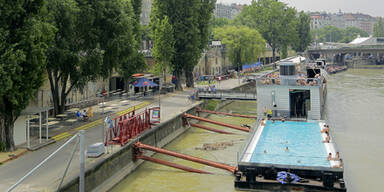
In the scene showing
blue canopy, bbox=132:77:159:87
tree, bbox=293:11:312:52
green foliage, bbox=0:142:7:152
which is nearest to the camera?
green foliage, bbox=0:142:7:152

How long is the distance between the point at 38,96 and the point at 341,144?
23599mm

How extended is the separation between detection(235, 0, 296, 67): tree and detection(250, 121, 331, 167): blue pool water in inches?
3176

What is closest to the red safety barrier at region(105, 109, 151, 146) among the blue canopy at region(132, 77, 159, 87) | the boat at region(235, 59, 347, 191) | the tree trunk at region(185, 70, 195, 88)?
the boat at region(235, 59, 347, 191)

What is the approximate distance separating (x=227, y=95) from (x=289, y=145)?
20913 mm

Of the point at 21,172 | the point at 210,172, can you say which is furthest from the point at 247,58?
the point at 21,172

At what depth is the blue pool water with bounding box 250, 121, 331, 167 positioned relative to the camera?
72.2ft

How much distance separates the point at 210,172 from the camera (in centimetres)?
2580

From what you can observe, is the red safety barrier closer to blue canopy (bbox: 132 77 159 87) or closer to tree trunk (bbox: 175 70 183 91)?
blue canopy (bbox: 132 77 159 87)

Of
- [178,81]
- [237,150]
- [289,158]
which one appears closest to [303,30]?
[178,81]

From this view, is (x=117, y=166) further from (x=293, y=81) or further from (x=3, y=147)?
(x=293, y=81)

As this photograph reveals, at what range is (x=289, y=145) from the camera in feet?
84.2

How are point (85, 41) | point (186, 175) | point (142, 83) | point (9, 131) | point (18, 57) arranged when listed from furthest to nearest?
point (142, 83), point (85, 41), point (186, 175), point (9, 131), point (18, 57)

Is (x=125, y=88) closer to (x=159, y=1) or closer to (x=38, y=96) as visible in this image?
(x=159, y=1)

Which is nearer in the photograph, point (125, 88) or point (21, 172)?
point (21, 172)
